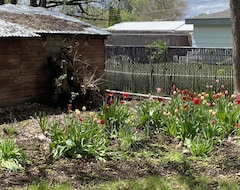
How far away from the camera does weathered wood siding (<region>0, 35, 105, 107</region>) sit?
912cm

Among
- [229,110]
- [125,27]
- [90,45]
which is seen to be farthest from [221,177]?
[125,27]

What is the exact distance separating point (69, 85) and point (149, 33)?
2153 cm

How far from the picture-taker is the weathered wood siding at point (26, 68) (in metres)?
9.12

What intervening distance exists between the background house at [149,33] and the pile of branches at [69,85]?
464 inches

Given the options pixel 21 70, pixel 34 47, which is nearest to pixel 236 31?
pixel 34 47

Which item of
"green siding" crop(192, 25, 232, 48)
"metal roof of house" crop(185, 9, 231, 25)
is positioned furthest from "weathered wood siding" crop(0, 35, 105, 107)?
"green siding" crop(192, 25, 232, 48)

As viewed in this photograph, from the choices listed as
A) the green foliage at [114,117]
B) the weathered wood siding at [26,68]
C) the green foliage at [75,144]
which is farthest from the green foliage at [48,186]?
the weathered wood siding at [26,68]

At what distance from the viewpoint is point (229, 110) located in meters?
6.61

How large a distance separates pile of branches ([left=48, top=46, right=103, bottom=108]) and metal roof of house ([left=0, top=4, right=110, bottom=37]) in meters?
0.71

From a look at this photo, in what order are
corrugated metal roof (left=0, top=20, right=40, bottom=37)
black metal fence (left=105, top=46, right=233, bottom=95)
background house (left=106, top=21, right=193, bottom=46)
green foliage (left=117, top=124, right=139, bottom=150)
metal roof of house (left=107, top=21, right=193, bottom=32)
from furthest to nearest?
1. metal roof of house (left=107, top=21, right=193, bottom=32)
2. background house (left=106, top=21, right=193, bottom=46)
3. black metal fence (left=105, top=46, right=233, bottom=95)
4. corrugated metal roof (left=0, top=20, right=40, bottom=37)
5. green foliage (left=117, top=124, right=139, bottom=150)

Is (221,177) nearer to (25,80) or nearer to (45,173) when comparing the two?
(45,173)

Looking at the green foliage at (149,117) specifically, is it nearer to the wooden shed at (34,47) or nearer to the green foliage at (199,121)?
the green foliage at (199,121)

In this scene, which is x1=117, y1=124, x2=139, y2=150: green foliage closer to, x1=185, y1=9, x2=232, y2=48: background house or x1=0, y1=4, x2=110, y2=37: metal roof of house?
x1=0, y1=4, x2=110, y2=37: metal roof of house

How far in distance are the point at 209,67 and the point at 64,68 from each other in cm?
402
